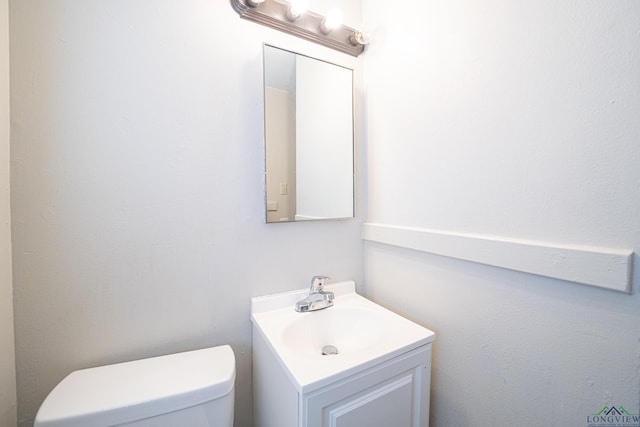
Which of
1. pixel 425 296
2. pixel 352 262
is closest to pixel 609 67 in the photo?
pixel 425 296

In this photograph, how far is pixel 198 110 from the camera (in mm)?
867

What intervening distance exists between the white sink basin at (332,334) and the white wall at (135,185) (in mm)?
110

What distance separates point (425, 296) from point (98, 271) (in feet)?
3.66

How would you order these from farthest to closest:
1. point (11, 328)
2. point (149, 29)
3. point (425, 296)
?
point (425, 296), point (149, 29), point (11, 328)

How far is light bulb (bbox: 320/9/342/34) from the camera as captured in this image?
1.01 metres

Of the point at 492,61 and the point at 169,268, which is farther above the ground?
the point at 492,61

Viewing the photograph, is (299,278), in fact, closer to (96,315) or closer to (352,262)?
(352,262)

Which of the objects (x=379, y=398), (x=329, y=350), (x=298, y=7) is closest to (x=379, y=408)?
(x=379, y=398)

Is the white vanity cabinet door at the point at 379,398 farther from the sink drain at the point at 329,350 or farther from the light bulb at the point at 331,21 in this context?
the light bulb at the point at 331,21

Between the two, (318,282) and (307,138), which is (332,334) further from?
(307,138)

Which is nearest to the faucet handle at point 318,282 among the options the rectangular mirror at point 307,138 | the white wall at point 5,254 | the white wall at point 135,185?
the white wall at point 135,185

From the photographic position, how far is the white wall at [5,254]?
25.4 inches

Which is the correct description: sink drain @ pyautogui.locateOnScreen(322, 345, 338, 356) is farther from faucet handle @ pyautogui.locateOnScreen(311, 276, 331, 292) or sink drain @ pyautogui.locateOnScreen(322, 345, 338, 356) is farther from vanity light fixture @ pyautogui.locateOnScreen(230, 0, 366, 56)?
vanity light fixture @ pyautogui.locateOnScreen(230, 0, 366, 56)

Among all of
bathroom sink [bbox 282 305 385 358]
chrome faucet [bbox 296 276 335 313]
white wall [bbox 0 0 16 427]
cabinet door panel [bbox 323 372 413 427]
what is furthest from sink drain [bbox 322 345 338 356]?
white wall [bbox 0 0 16 427]
